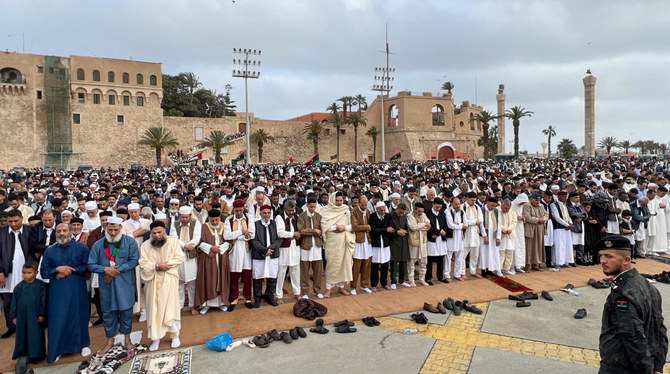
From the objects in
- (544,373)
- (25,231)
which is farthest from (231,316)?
(544,373)

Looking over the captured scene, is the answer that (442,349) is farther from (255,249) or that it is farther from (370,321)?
(255,249)

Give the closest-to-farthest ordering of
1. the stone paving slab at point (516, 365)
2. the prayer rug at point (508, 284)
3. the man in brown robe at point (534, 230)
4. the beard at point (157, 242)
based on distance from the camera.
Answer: the stone paving slab at point (516, 365) < the beard at point (157, 242) < the prayer rug at point (508, 284) < the man in brown robe at point (534, 230)

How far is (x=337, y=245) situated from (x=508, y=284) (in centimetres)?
315

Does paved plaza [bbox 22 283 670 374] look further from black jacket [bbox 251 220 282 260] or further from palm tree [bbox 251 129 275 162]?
palm tree [bbox 251 129 275 162]

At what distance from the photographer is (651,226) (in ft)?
28.8

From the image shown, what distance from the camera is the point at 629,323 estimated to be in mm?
2537

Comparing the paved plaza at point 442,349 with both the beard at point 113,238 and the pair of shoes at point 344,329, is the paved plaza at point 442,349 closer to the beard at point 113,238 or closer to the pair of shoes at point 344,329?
the pair of shoes at point 344,329

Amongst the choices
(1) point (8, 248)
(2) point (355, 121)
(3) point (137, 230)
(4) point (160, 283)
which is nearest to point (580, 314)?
(4) point (160, 283)

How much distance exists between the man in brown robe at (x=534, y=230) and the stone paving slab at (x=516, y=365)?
12.5ft

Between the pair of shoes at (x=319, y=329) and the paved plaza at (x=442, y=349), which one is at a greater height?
the pair of shoes at (x=319, y=329)

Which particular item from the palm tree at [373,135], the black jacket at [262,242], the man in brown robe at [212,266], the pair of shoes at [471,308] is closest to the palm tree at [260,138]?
the palm tree at [373,135]

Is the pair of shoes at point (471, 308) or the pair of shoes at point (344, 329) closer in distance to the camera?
the pair of shoes at point (344, 329)

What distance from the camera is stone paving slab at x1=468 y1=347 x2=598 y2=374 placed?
13.0ft

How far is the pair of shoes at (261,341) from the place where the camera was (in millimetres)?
4578
